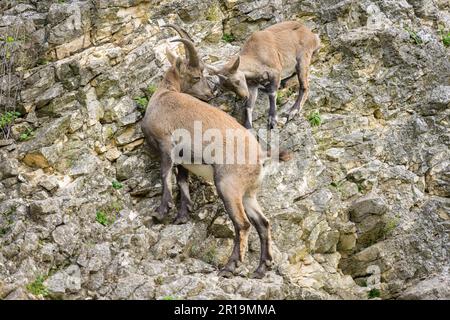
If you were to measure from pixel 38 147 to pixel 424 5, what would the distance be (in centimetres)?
742

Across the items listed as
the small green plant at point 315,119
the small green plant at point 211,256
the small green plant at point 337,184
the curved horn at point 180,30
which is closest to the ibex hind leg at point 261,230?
the small green plant at point 211,256

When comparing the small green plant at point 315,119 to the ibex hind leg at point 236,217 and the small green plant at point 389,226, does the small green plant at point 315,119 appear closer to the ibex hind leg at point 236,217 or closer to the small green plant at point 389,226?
the small green plant at point 389,226

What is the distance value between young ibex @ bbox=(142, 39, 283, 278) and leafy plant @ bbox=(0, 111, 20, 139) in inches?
76.3

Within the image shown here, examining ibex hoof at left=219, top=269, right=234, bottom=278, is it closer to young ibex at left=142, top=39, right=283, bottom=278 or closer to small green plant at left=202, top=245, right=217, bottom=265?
young ibex at left=142, top=39, right=283, bottom=278

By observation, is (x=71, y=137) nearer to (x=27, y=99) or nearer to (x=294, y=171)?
(x=27, y=99)

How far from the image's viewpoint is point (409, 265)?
373 inches

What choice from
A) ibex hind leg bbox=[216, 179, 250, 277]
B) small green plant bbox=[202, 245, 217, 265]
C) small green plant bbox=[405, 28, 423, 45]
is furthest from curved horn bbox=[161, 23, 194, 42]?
small green plant bbox=[405, 28, 423, 45]

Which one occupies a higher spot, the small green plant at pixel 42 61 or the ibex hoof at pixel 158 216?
the small green plant at pixel 42 61

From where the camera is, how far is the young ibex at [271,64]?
34.6 feet

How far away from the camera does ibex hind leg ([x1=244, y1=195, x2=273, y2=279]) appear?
870cm
